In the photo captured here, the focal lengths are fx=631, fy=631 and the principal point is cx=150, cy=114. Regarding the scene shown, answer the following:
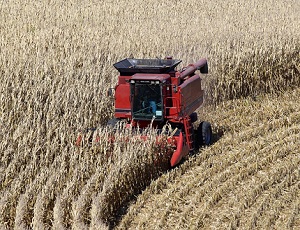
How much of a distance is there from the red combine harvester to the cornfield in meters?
0.38

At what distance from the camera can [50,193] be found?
340 inches

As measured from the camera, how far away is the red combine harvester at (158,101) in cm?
1017

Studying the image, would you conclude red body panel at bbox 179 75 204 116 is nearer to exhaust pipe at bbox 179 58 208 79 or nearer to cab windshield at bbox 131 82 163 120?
exhaust pipe at bbox 179 58 208 79

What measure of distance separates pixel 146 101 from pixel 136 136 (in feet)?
3.06

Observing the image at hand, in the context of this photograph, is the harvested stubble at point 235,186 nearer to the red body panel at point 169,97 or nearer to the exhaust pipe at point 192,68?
the red body panel at point 169,97

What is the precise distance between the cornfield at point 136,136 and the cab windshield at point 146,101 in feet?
1.34

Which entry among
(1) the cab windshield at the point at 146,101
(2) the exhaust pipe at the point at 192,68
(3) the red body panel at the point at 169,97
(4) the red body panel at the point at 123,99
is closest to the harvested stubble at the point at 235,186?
(3) the red body panel at the point at 169,97

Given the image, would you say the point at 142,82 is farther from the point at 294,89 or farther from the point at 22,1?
the point at 22,1

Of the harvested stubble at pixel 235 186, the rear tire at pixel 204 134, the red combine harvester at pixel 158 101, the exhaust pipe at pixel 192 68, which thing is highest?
the exhaust pipe at pixel 192 68

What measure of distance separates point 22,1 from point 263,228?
1542 centimetres

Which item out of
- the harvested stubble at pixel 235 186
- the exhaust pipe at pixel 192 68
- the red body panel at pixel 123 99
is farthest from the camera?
the exhaust pipe at pixel 192 68

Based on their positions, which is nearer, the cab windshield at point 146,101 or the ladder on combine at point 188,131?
the cab windshield at point 146,101

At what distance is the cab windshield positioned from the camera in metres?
10.3

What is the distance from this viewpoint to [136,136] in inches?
382
